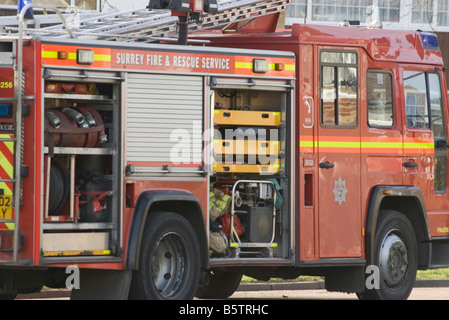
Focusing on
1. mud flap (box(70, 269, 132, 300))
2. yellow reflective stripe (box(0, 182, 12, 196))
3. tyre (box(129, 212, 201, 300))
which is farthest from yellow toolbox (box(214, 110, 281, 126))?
yellow reflective stripe (box(0, 182, 12, 196))

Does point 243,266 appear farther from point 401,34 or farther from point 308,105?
point 401,34

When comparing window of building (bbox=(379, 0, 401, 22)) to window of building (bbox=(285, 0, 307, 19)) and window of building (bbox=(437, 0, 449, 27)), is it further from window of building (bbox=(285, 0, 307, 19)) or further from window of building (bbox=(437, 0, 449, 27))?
window of building (bbox=(285, 0, 307, 19))

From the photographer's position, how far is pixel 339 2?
2411 cm

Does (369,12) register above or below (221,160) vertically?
above

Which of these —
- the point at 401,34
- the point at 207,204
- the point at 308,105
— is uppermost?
the point at 401,34

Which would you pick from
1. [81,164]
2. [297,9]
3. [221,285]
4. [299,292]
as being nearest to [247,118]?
[81,164]

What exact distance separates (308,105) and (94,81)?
255 cm

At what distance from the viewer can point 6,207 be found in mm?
10430

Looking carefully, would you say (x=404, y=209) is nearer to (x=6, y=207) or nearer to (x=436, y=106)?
(x=436, y=106)

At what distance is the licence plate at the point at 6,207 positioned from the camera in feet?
34.1

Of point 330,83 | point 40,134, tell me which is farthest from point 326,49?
point 40,134

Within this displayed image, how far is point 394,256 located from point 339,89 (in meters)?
1.96
